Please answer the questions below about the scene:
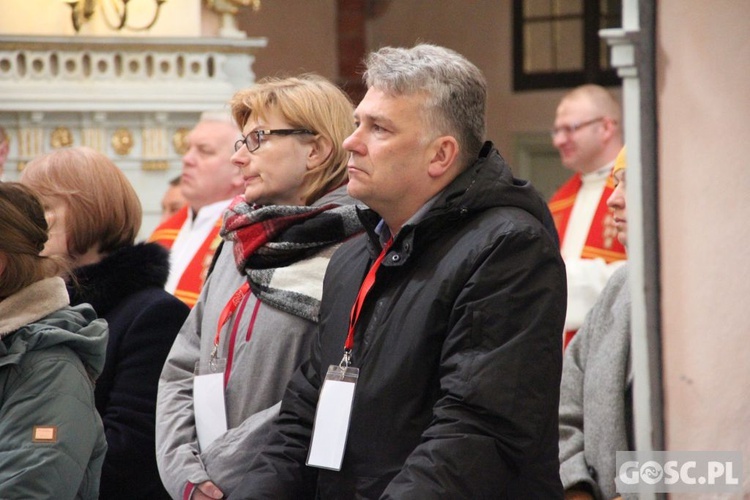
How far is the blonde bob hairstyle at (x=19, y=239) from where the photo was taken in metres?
2.64

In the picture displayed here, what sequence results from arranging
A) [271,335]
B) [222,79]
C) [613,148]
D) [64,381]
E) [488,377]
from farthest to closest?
[222,79], [613,148], [271,335], [64,381], [488,377]

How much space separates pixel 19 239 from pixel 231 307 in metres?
0.52

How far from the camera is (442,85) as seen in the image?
2363 mm

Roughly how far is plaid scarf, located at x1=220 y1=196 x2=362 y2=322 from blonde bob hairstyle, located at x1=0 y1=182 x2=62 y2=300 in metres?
0.47

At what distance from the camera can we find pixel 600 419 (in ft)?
9.56

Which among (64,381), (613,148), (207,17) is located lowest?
(64,381)

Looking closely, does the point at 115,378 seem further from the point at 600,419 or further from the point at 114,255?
the point at 600,419

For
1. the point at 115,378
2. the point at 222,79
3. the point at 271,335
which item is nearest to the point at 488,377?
the point at 271,335

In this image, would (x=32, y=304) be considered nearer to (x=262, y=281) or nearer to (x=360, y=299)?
(x=262, y=281)

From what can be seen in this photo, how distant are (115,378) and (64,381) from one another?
0.59 meters

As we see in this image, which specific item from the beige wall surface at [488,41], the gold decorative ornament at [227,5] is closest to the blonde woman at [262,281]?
the gold decorative ornament at [227,5]

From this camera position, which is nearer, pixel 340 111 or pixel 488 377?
pixel 488 377

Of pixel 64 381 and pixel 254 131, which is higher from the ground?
pixel 254 131

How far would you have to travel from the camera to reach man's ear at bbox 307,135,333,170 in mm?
2955
